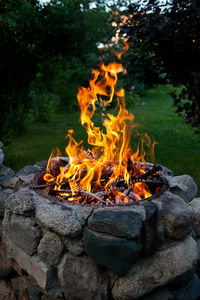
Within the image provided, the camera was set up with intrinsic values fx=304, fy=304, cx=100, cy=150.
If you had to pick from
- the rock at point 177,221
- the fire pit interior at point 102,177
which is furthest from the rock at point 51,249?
the rock at point 177,221

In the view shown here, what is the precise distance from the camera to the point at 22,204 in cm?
262

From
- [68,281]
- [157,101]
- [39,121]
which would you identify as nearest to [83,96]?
[68,281]

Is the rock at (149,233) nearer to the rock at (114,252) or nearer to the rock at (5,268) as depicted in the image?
the rock at (114,252)

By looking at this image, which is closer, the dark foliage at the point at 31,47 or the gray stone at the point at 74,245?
the gray stone at the point at 74,245

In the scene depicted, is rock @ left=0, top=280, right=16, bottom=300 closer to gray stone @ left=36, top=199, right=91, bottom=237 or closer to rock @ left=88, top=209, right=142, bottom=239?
gray stone @ left=36, top=199, right=91, bottom=237

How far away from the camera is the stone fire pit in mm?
2279

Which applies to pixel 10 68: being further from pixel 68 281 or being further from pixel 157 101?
pixel 157 101

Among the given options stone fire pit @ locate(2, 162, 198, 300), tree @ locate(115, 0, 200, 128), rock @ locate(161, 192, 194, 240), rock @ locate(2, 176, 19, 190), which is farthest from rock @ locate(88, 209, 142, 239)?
tree @ locate(115, 0, 200, 128)

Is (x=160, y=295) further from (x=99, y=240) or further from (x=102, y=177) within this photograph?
(x=102, y=177)

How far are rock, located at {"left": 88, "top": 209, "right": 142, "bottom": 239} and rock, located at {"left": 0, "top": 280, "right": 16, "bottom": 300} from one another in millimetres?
1394

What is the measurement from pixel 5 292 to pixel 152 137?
5.17 meters

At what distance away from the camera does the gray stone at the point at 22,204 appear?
2.62 metres

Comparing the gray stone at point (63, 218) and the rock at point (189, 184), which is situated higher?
the gray stone at point (63, 218)

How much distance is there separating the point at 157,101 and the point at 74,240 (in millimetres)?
11974
